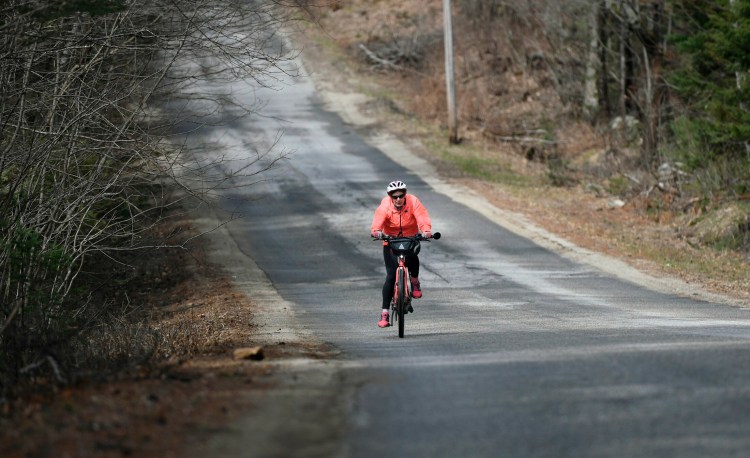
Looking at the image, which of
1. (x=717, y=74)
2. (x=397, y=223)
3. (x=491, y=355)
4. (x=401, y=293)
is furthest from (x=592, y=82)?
(x=491, y=355)

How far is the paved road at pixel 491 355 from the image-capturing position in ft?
23.5

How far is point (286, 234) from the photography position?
2775cm

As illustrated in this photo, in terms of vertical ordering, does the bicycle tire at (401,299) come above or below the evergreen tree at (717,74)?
below

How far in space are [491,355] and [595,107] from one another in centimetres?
3187

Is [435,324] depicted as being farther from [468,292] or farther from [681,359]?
[681,359]

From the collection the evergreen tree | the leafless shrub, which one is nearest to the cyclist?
the leafless shrub

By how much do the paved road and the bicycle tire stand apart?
0.28 metres

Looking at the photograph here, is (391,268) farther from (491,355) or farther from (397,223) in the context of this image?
(491,355)

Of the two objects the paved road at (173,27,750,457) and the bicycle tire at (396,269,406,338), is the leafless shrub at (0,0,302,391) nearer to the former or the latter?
the paved road at (173,27,750,457)

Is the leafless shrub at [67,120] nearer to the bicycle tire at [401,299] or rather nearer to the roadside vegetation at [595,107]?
the roadside vegetation at [595,107]

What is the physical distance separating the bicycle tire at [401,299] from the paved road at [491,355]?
0.91ft

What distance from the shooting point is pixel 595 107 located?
42000 millimetres

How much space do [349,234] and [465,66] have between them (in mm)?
23518

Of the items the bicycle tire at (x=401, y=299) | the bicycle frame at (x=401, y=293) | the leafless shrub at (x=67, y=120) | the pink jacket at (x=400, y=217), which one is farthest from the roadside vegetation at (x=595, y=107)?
the bicycle tire at (x=401, y=299)
